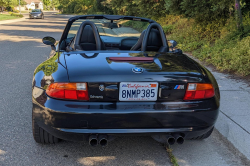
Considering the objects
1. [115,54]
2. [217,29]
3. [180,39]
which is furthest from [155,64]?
[180,39]

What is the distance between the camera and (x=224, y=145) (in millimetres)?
3406

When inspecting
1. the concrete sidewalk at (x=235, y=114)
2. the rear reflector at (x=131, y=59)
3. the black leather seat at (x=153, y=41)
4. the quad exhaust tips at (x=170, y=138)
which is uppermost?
the black leather seat at (x=153, y=41)

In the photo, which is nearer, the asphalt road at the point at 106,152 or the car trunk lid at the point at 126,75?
the car trunk lid at the point at 126,75

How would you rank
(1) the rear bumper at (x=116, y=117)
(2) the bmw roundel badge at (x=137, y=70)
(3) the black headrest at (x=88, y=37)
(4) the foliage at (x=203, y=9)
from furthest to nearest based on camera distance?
(4) the foliage at (x=203, y=9)
(3) the black headrest at (x=88, y=37)
(2) the bmw roundel badge at (x=137, y=70)
(1) the rear bumper at (x=116, y=117)

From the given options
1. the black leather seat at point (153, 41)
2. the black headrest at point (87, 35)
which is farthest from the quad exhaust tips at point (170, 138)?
the black headrest at point (87, 35)

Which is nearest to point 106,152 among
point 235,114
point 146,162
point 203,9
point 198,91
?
point 146,162

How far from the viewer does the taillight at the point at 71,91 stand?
8.43 feet

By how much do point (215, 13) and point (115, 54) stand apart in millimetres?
7870

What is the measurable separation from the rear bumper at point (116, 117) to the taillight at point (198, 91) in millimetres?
76

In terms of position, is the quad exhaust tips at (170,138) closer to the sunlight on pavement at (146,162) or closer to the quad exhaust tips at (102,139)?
the sunlight on pavement at (146,162)

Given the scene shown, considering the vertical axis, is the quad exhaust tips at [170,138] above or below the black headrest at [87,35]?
below

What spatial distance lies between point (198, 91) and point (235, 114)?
1788 millimetres

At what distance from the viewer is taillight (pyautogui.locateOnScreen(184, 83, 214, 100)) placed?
8.89 feet

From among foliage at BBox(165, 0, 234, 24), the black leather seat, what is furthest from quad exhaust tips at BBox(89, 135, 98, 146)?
foliage at BBox(165, 0, 234, 24)
